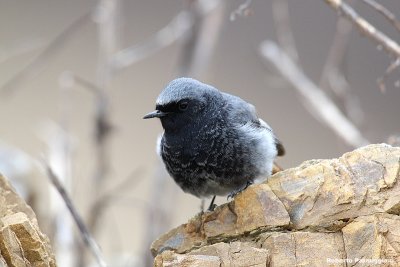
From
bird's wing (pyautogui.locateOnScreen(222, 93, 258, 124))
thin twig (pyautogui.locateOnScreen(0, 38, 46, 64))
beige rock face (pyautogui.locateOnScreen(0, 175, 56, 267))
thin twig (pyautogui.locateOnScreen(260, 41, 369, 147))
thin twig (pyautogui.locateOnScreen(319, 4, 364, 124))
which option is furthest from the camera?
thin twig (pyautogui.locateOnScreen(319, 4, 364, 124))

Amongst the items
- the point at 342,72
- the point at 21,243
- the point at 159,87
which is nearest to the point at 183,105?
the point at 21,243

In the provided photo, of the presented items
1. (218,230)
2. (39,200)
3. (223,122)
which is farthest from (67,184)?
(218,230)

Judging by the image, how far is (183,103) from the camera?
4.71 m

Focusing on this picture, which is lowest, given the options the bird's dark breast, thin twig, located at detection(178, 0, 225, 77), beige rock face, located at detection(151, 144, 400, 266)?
beige rock face, located at detection(151, 144, 400, 266)

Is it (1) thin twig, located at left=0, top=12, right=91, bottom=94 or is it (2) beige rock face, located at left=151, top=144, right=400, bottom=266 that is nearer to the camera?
(2) beige rock face, located at left=151, top=144, right=400, bottom=266

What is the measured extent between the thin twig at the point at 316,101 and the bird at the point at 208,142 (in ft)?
4.10

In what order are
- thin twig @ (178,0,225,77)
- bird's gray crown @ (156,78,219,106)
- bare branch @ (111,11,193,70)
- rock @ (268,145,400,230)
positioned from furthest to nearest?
1. thin twig @ (178,0,225,77)
2. bare branch @ (111,11,193,70)
3. bird's gray crown @ (156,78,219,106)
4. rock @ (268,145,400,230)

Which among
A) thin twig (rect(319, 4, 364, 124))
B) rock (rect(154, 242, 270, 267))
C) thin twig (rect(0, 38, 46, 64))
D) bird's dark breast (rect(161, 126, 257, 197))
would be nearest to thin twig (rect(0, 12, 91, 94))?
thin twig (rect(0, 38, 46, 64))

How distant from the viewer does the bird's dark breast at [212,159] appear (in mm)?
4695

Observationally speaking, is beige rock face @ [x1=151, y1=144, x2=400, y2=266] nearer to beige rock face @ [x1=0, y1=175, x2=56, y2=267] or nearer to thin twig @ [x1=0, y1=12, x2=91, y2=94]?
beige rock face @ [x1=0, y1=175, x2=56, y2=267]

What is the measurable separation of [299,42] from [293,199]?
209 inches

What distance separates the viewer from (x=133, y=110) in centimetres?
923

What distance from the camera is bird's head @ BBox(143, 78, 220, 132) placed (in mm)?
4613

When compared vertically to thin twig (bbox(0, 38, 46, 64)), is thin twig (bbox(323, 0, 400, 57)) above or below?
below
